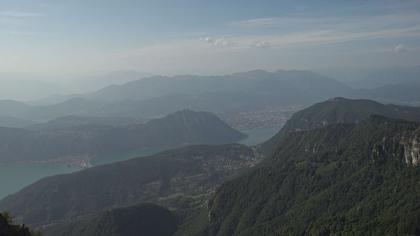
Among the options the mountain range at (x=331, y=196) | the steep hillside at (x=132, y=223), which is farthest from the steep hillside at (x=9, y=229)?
the steep hillside at (x=132, y=223)

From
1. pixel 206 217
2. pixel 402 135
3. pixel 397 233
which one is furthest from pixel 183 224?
pixel 397 233

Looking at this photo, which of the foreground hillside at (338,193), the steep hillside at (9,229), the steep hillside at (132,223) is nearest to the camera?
the steep hillside at (9,229)

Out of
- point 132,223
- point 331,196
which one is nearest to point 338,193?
point 331,196

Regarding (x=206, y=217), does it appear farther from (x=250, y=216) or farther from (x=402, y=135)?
(x=402, y=135)

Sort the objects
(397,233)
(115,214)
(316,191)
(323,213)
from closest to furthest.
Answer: (397,233) → (323,213) → (316,191) → (115,214)

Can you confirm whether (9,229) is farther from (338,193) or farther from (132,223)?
(132,223)

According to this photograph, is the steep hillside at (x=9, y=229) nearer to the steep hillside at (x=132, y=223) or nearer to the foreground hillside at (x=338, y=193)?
the foreground hillside at (x=338, y=193)
